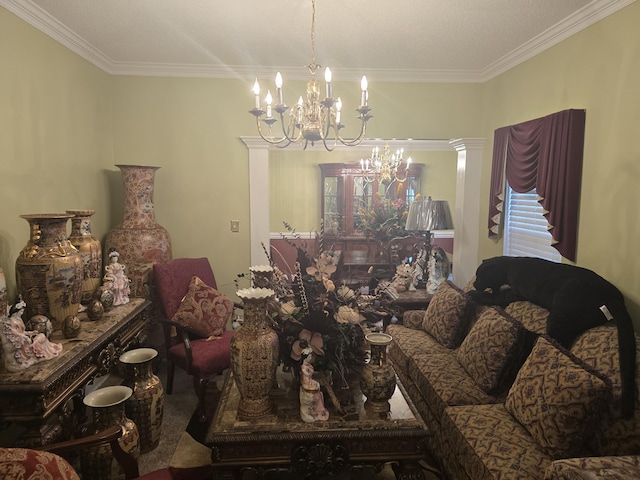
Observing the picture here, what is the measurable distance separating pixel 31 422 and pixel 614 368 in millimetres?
2715

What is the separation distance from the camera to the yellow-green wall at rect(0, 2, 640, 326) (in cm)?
249

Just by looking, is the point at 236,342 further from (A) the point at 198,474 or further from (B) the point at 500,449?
(B) the point at 500,449

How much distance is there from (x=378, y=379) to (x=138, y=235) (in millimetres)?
2552

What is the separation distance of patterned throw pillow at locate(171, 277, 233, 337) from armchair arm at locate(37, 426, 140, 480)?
4.70 feet

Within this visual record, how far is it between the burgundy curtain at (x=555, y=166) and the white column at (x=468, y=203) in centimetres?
63

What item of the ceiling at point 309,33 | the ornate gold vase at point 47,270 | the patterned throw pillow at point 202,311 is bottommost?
the patterned throw pillow at point 202,311

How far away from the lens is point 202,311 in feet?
11.1

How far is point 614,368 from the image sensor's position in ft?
6.59

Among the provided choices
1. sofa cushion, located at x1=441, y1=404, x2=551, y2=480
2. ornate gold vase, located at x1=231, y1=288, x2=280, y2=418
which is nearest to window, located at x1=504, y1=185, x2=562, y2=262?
sofa cushion, located at x1=441, y1=404, x2=551, y2=480

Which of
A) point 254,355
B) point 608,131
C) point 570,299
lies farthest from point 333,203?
point 254,355

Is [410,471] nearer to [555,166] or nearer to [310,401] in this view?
[310,401]

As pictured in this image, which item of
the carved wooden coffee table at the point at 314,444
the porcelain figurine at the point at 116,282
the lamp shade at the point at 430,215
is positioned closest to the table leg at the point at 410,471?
the carved wooden coffee table at the point at 314,444

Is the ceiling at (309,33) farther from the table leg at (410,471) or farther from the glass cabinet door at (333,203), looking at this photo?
the glass cabinet door at (333,203)

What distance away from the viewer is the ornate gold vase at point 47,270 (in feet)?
7.35
